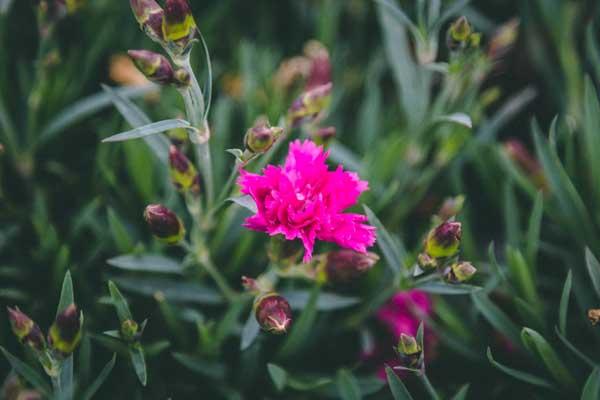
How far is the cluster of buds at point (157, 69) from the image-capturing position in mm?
845

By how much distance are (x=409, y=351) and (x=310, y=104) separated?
442mm

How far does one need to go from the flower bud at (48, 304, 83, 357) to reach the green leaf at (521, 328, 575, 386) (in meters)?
0.70

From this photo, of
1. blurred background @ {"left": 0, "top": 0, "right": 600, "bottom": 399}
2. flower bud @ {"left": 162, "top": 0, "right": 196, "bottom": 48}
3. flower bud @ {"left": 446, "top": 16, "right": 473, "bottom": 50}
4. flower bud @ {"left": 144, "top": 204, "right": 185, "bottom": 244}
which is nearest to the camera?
flower bud @ {"left": 162, "top": 0, "right": 196, "bottom": 48}

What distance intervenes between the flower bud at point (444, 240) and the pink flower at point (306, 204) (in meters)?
0.11

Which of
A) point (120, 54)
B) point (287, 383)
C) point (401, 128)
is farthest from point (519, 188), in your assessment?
point (120, 54)

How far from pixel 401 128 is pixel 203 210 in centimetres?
57

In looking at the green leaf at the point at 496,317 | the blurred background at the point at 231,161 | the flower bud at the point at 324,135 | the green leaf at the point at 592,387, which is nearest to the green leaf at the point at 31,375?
the blurred background at the point at 231,161

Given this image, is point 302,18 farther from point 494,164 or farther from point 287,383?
point 287,383

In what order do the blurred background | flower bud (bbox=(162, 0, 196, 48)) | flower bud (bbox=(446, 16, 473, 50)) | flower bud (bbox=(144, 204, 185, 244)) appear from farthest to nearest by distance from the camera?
the blurred background, flower bud (bbox=(446, 16, 473, 50)), flower bud (bbox=(144, 204, 185, 244)), flower bud (bbox=(162, 0, 196, 48))

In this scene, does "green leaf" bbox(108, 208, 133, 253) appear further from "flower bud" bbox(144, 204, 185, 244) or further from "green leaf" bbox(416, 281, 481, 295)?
"green leaf" bbox(416, 281, 481, 295)

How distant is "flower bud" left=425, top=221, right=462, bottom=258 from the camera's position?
92cm

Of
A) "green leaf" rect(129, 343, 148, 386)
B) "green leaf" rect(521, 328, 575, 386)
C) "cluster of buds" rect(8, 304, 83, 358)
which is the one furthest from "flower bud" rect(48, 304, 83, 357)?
"green leaf" rect(521, 328, 575, 386)

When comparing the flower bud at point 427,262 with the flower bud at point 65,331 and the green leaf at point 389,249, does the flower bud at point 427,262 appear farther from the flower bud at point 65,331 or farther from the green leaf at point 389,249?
the flower bud at point 65,331

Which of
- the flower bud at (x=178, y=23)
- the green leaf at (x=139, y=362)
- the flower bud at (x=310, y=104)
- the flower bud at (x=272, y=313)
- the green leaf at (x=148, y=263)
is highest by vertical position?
the flower bud at (x=178, y=23)
